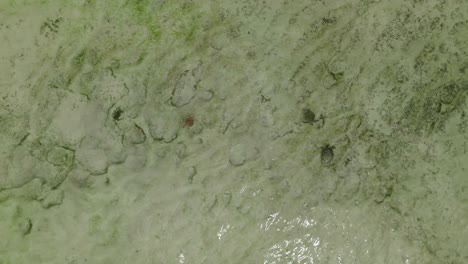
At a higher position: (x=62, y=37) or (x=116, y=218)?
(x=62, y=37)

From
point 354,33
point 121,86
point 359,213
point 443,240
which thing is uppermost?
point 121,86

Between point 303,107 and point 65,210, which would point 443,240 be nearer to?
point 303,107

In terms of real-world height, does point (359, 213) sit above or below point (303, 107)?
below

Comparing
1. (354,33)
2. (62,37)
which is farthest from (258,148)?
(62,37)

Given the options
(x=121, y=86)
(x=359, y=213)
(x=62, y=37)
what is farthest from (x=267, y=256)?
(x=62, y=37)

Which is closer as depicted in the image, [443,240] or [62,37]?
[443,240]

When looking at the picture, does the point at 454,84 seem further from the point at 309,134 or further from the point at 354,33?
the point at 309,134
